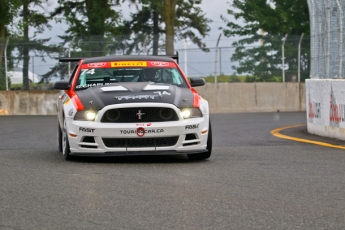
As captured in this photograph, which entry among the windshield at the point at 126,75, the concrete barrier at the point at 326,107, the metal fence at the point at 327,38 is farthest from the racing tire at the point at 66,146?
the metal fence at the point at 327,38

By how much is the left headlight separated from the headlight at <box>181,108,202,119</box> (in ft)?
3.40

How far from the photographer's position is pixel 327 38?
16484 millimetres

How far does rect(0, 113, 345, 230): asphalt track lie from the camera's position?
22.0ft

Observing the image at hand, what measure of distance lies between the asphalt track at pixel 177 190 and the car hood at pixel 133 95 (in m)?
0.72

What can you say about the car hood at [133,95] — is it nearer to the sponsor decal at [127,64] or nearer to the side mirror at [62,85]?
the side mirror at [62,85]

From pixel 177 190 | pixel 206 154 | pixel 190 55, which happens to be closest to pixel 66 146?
pixel 206 154

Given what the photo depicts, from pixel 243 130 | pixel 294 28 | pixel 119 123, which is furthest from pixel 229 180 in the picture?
pixel 294 28

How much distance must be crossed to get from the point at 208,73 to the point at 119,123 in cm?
2029

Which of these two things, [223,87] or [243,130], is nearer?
[243,130]

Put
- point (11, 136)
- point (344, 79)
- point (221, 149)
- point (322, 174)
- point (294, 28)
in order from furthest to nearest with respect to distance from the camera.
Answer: point (294, 28)
point (11, 136)
point (344, 79)
point (221, 149)
point (322, 174)

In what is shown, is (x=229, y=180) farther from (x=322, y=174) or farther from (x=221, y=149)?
(x=221, y=149)

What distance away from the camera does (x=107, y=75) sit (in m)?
12.4

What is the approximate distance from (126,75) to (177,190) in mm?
4317

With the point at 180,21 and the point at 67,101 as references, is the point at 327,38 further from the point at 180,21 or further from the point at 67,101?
the point at 180,21
